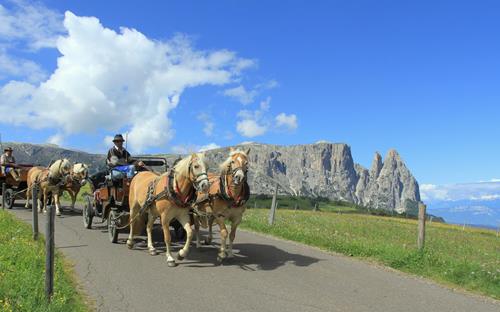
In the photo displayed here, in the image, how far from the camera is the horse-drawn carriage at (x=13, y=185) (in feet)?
69.4

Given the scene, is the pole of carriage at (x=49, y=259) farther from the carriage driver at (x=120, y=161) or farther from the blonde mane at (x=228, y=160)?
the carriage driver at (x=120, y=161)

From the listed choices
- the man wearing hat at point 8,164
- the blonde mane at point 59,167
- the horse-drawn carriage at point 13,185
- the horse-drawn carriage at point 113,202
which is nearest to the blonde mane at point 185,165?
the horse-drawn carriage at point 113,202

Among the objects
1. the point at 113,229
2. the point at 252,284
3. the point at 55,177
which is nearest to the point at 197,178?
the point at 252,284

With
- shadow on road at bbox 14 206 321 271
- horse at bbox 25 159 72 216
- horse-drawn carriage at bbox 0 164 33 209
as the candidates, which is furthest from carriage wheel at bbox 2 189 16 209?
shadow on road at bbox 14 206 321 271

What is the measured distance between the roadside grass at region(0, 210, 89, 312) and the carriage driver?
9.45 feet

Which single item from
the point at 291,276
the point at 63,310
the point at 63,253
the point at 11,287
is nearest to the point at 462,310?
the point at 291,276

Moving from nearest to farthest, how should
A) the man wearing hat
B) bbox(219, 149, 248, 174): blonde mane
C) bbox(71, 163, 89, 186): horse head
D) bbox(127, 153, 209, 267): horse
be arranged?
A: bbox(127, 153, 209, 267): horse → bbox(219, 149, 248, 174): blonde mane → bbox(71, 163, 89, 186): horse head → the man wearing hat

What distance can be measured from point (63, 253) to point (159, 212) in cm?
249

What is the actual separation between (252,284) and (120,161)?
22.0 feet

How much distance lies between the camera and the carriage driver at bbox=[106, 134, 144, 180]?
499 inches

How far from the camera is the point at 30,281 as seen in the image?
22.8ft

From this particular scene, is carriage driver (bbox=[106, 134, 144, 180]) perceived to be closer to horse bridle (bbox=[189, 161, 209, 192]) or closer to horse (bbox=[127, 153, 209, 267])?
horse (bbox=[127, 153, 209, 267])

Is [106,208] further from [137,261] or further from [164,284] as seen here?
[164,284]

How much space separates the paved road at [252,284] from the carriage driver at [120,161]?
2.11m
